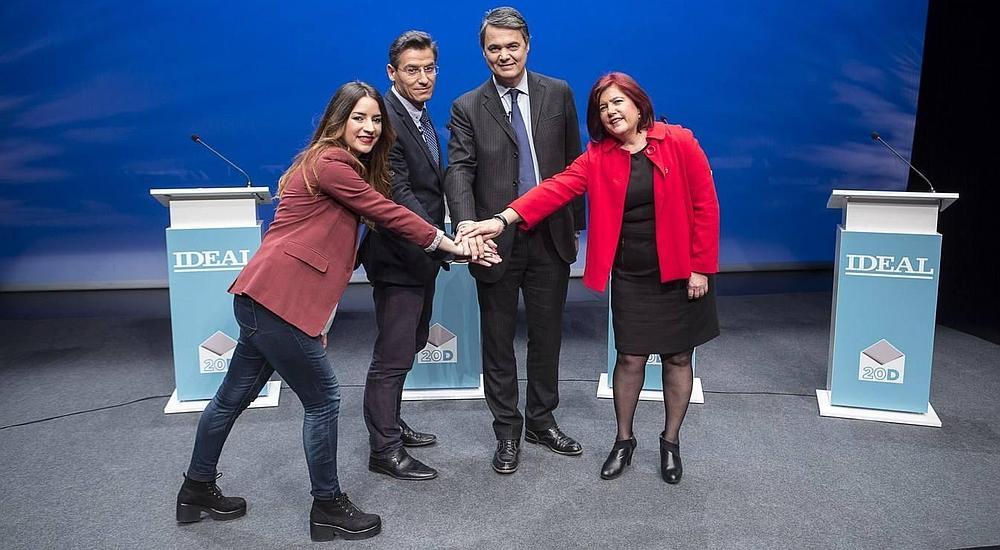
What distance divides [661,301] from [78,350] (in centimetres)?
379

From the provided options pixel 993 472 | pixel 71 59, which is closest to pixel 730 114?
pixel 993 472

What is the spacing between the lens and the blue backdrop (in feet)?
20.6

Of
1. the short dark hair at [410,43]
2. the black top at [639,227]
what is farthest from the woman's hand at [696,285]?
the short dark hair at [410,43]

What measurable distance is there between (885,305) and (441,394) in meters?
2.09

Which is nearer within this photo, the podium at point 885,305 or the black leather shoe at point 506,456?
the black leather shoe at point 506,456

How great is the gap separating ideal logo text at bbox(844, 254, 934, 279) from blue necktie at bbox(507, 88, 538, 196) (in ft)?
5.18

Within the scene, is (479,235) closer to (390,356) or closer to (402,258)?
(402,258)

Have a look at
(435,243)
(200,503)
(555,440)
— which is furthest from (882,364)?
(200,503)

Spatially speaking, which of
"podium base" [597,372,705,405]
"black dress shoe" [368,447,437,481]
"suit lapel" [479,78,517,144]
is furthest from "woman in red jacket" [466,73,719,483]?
"podium base" [597,372,705,405]

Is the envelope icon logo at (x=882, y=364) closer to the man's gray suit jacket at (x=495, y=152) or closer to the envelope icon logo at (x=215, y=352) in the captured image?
the man's gray suit jacket at (x=495, y=152)

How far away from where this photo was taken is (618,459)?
3.19 meters

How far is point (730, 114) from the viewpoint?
6.80 meters

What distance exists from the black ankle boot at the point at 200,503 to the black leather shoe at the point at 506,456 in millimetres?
978

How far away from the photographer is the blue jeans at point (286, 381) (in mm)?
2490
